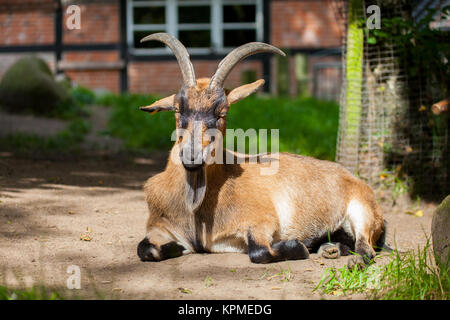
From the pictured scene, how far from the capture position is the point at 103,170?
845 cm

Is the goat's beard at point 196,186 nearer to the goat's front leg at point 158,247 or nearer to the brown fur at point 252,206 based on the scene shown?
the brown fur at point 252,206

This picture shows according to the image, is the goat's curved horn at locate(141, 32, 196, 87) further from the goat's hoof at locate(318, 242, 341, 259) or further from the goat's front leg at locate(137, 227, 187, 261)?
the goat's hoof at locate(318, 242, 341, 259)

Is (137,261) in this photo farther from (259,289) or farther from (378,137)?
(378,137)

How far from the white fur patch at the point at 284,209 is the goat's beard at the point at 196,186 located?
31.3 inches

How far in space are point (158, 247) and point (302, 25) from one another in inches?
580

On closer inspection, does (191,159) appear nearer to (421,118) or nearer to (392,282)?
(392,282)

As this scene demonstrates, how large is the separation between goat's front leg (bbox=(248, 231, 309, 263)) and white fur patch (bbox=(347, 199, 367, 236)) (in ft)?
2.15

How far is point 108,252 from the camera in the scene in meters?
5.04

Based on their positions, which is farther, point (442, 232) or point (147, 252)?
point (147, 252)

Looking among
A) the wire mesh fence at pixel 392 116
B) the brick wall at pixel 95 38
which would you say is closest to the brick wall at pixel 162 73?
the brick wall at pixel 95 38

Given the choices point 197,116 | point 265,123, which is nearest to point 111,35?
point 265,123

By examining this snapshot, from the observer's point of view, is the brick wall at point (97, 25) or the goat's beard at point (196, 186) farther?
the brick wall at point (97, 25)

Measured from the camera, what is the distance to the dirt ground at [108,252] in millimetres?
4145
